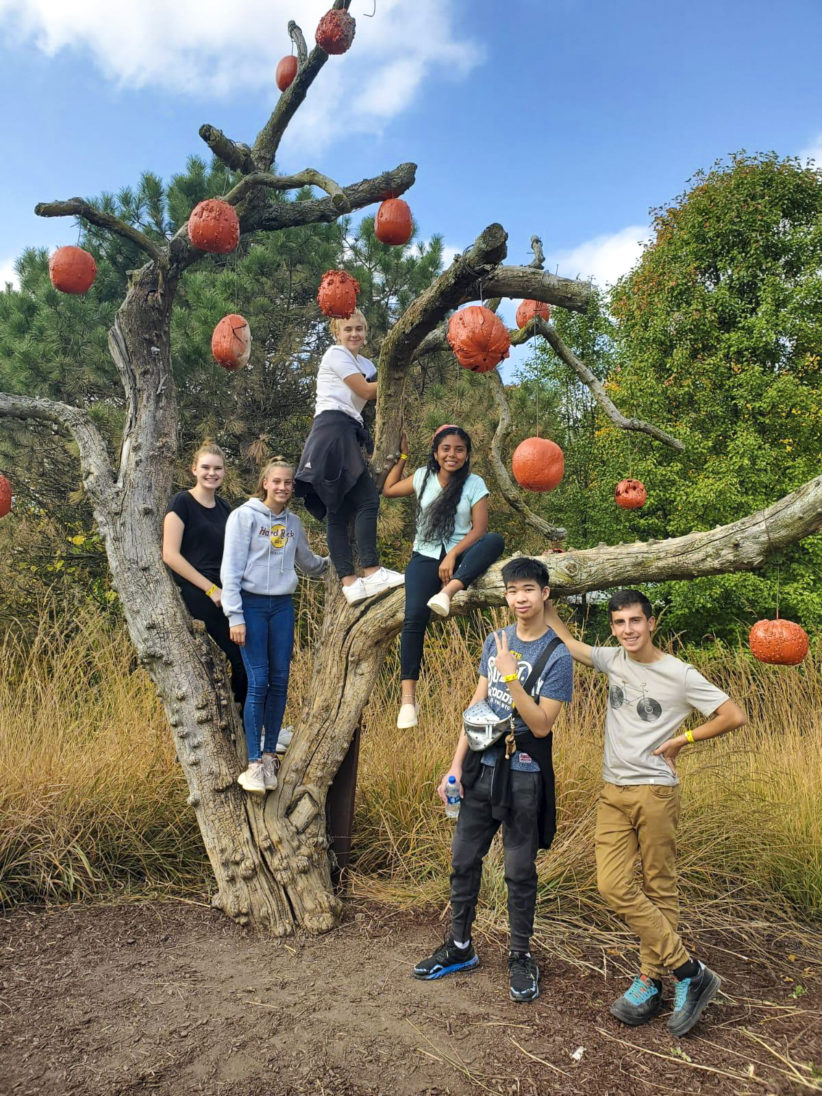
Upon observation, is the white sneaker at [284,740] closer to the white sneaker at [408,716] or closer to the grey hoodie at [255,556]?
the grey hoodie at [255,556]

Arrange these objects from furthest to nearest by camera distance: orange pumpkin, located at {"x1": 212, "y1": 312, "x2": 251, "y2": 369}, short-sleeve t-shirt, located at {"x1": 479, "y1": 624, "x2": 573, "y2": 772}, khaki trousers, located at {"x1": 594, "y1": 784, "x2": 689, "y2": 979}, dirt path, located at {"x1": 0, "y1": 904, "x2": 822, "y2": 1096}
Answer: orange pumpkin, located at {"x1": 212, "y1": 312, "x2": 251, "y2": 369} → short-sleeve t-shirt, located at {"x1": 479, "y1": 624, "x2": 573, "y2": 772} → khaki trousers, located at {"x1": 594, "y1": 784, "x2": 689, "y2": 979} → dirt path, located at {"x1": 0, "y1": 904, "x2": 822, "y2": 1096}

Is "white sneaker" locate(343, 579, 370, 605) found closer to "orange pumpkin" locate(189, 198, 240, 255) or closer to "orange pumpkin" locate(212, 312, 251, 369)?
"orange pumpkin" locate(212, 312, 251, 369)

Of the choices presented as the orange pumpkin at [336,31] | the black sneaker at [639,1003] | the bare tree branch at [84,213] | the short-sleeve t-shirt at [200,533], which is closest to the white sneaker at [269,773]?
the short-sleeve t-shirt at [200,533]

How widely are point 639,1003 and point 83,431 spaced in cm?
418

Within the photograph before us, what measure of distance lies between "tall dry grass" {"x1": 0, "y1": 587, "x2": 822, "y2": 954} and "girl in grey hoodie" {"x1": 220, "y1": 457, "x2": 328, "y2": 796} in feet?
3.49

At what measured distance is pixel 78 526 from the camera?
812 centimetres

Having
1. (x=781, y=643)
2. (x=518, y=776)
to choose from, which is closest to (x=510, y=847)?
Answer: (x=518, y=776)

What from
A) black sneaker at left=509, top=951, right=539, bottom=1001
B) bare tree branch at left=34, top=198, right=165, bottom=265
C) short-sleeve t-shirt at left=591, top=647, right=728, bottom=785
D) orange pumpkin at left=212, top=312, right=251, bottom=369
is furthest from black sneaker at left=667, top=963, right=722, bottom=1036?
bare tree branch at left=34, top=198, right=165, bottom=265

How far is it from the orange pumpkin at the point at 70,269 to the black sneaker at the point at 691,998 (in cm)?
416

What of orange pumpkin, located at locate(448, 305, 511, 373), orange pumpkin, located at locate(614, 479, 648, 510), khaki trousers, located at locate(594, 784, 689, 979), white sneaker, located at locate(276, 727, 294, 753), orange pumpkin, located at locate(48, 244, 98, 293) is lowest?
khaki trousers, located at locate(594, 784, 689, 979)

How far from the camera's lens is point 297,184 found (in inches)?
174

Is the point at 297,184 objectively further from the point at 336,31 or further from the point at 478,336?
the point at 478,336

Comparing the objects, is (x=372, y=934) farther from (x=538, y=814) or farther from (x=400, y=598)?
(x=400, y=598)

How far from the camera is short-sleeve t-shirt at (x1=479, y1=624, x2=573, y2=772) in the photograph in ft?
10.1
